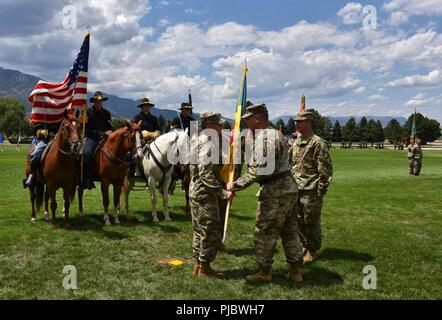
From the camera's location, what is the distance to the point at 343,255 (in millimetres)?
8484

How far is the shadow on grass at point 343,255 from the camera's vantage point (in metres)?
8.25

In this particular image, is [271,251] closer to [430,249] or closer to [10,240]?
[430,249]

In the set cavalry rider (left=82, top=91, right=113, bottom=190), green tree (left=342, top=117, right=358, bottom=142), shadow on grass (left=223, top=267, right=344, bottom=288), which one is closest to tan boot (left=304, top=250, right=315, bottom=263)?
shadow on grass (left=223, top=267, right=344, bottom=288)

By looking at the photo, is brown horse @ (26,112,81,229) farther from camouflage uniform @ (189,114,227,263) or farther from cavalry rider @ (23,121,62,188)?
camouflage uniform @ (189,114,227,263)

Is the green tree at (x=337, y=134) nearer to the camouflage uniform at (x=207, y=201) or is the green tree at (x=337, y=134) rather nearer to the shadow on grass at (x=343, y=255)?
the shadow on grass at (x=343, y=255)

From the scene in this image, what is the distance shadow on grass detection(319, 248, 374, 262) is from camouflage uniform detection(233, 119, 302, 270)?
6.40 feet

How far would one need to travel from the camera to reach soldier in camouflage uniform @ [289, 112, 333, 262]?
7711mm

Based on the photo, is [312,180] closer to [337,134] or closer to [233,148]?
[233,148]

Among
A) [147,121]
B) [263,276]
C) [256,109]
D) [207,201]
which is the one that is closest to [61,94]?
[147,121]

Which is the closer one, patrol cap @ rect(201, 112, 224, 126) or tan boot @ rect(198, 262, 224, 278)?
tan boot @ rect(198, 262, 224, 278)

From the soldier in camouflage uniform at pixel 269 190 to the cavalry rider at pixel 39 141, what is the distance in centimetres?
691
